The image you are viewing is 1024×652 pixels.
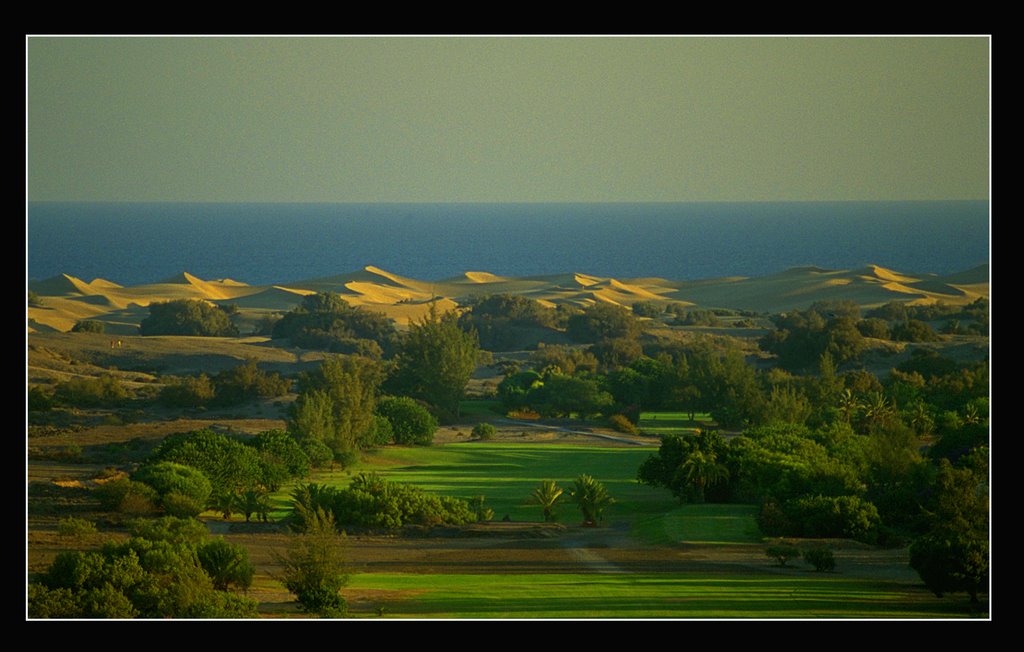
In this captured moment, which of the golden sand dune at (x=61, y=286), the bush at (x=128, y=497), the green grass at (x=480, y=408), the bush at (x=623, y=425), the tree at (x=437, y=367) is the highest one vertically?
the golden sand dune at (x=61, y=286)

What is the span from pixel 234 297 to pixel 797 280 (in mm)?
19379

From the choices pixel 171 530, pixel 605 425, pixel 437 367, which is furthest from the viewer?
pixel 437 367

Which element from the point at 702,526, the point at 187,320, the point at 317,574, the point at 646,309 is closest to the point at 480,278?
the point at 646,309

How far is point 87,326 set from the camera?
31641 millimetres

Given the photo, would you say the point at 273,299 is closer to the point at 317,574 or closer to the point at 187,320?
the point at 187,320

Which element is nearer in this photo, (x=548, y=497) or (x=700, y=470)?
(x=548, y=497)

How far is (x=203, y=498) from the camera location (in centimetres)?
1941

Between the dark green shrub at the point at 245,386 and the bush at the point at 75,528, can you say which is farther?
the dark green shrub at the point at 245,386

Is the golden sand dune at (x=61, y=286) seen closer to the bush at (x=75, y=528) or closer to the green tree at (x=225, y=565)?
the bush at (x=75, y=528)

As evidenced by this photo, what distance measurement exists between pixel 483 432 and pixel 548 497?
6.84m

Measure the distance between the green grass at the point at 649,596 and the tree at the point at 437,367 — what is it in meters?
12.6

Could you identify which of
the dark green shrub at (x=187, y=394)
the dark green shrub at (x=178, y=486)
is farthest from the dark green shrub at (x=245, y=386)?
the dark green shrub at (x=178, y=486)

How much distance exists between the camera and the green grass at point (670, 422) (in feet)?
90.3
